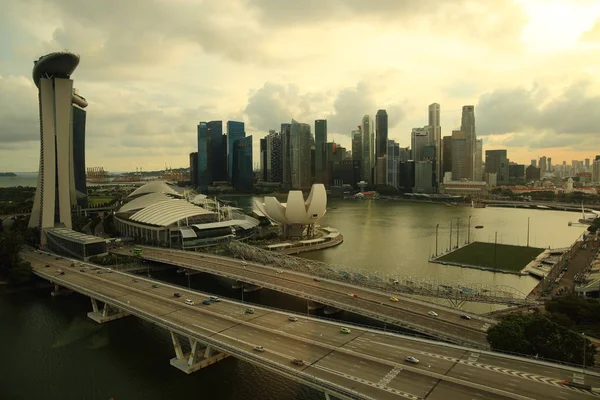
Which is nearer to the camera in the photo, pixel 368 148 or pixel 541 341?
pixel 541 341

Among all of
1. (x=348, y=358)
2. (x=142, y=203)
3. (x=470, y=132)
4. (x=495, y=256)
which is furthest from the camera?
(x=470, y=132)

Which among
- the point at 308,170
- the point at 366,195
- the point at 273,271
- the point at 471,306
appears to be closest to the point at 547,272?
the point at 471,306

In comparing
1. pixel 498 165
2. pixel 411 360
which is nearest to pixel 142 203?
pixel 411 360

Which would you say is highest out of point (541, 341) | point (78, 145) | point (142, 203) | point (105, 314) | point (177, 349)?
point (78, 145)

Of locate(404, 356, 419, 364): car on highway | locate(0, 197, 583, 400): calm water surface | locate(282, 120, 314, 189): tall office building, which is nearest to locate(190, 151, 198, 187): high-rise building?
locate(282, 120, 314, 189): tall office building

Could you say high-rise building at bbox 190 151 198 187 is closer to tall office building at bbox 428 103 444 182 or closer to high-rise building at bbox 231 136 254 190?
high-rise building at bbox 231 136 254 190

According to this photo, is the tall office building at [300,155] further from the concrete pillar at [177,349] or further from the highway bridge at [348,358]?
the concrete pillar at [177,349]

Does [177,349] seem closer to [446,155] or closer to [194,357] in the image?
[194,357]
